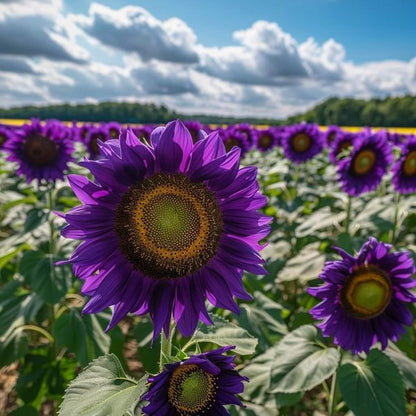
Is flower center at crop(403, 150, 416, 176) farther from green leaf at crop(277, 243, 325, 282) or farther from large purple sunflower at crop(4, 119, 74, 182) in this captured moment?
large purple sunflower at crop(4, 119, 74, 182)

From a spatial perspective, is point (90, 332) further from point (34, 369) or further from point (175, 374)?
point (175, 374)

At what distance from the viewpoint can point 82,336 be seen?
118 inches

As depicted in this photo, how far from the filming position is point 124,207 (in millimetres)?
1528

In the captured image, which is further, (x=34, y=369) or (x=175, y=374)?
(x=34, y=369)

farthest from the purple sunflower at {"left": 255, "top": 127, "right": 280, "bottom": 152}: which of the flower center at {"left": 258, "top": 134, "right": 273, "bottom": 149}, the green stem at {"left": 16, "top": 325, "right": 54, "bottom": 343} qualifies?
the green stem at {"left": 16, "top": 325, "right": 54, "bottom": 343}

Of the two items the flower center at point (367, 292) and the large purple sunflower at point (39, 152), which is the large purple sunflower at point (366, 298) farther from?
the large purple sunflower at point (39, 152)

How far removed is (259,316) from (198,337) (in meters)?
1.10

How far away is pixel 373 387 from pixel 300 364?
36 centimetres

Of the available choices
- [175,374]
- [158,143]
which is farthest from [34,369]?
[158,143]

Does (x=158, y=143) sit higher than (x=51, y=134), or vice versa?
Answer: (x=158, y=143)

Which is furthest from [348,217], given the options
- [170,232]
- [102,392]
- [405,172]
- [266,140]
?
[266,140]

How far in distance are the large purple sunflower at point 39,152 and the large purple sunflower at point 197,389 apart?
3122 mm

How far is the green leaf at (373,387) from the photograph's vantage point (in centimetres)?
209

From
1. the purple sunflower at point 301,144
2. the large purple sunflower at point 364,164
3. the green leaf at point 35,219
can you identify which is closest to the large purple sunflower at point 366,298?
the green leaf at point 35,219
